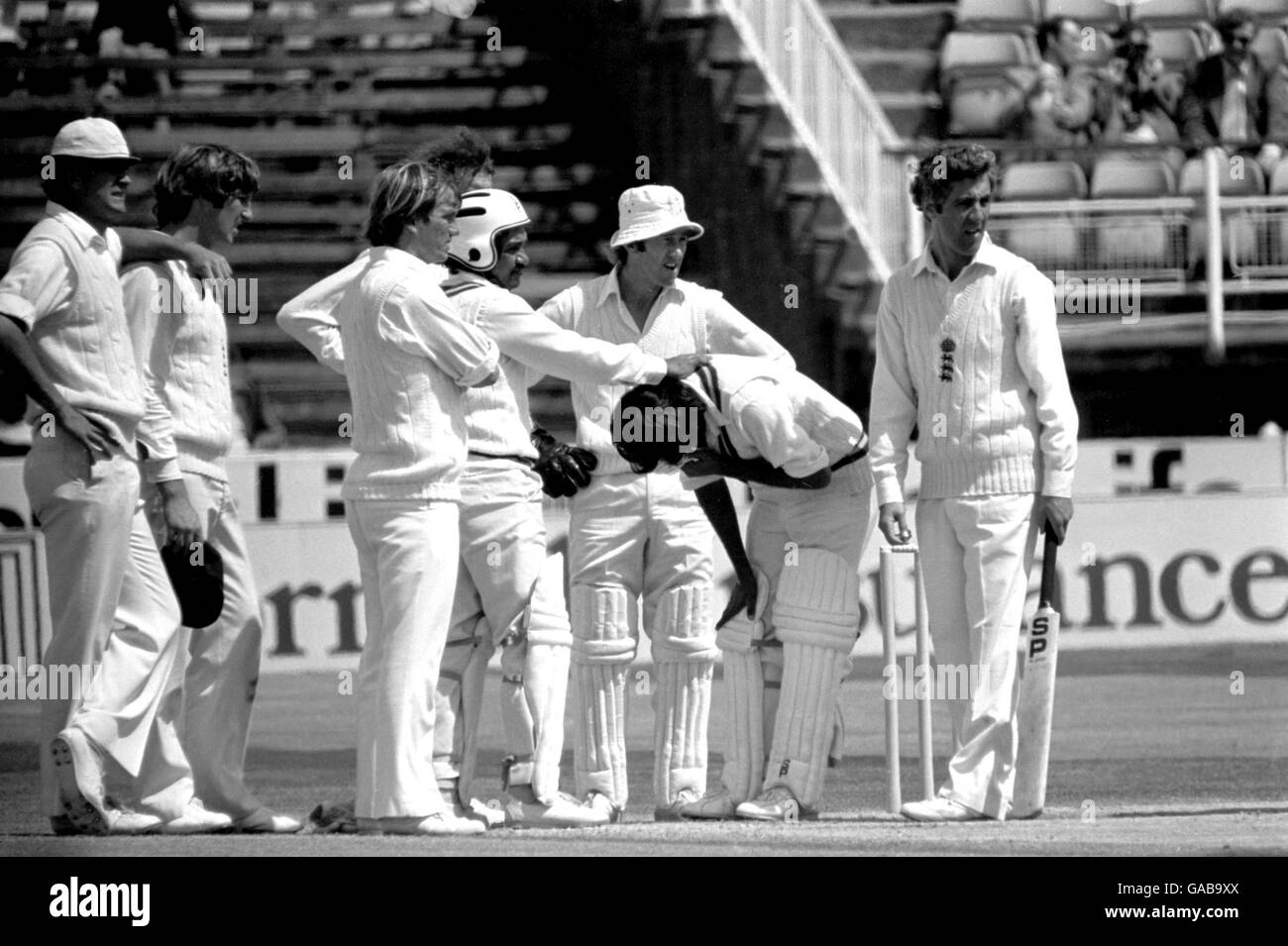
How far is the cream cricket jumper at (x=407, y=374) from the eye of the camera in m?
6.65

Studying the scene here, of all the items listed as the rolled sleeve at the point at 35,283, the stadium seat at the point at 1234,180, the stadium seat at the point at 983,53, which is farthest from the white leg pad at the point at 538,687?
the stadium seat at the point at 983,53

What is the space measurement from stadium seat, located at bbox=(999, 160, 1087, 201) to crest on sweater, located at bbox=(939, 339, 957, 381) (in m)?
7.99

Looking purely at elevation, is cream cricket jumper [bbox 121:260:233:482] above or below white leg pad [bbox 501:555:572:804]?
above

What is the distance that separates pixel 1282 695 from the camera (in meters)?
11.6

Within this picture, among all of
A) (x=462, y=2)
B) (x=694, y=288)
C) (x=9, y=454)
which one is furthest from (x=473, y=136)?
(x=462, y=2)

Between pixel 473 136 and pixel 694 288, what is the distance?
87cm

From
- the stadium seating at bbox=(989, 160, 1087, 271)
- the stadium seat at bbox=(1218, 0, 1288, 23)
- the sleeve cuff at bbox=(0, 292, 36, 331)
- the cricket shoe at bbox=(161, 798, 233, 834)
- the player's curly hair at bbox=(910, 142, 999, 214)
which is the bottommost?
the cricket shoe at bbox=(161, 798, 233, 834)

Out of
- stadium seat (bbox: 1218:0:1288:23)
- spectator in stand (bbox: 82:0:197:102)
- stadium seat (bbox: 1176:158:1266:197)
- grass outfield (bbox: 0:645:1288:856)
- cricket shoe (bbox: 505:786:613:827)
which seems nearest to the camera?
grass outfield (bbox: 0:645:1288:856)

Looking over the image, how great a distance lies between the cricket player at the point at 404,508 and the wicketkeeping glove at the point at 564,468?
92cm

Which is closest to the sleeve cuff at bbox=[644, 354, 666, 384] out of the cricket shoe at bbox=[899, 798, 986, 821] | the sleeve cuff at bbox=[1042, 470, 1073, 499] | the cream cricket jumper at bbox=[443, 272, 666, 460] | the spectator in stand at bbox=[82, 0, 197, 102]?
the cream cricket jumper at bbox=[443, 272, 666, 460]

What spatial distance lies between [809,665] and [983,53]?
9.69 m

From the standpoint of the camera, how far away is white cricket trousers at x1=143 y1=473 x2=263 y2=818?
7137 millimetres

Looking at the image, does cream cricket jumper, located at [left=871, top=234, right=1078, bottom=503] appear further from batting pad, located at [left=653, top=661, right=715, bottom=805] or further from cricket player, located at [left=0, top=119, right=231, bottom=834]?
cricket player, located at [left=0, top=119, right=231, bottom=834]
